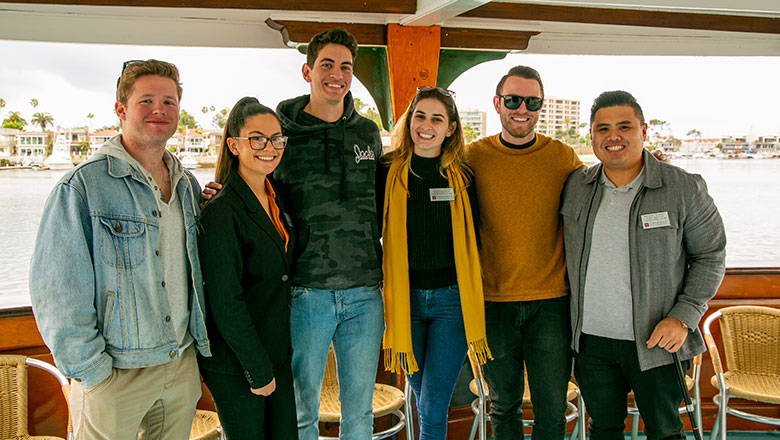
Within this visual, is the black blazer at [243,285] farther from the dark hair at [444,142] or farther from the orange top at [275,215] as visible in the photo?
the dark hair at [444,142]

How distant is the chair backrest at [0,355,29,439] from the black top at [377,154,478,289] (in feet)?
6.56

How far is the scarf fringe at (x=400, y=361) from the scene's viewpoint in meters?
2.35

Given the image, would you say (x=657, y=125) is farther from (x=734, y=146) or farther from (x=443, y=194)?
(x=443, y=194)

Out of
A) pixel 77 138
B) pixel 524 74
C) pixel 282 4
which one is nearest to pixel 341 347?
pixel 524 74

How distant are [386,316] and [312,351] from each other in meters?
0.41

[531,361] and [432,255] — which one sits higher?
[432,255]

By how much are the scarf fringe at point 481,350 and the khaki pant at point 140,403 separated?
110cm

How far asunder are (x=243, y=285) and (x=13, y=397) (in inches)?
65.0

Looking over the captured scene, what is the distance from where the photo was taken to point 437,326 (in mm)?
2330

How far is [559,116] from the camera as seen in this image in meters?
3.71

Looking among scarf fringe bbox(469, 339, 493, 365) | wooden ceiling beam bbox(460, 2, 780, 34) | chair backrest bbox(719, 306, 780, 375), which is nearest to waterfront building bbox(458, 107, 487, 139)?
wooden ceiling beam bbox(460, 2, 780, 34)

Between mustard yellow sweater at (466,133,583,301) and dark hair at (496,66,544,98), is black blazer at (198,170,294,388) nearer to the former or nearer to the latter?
mustard yellow sweater at (466,133,583,301)

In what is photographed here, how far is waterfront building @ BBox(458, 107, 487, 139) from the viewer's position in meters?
3.47

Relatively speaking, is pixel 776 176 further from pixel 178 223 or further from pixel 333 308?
pixel 178 223
